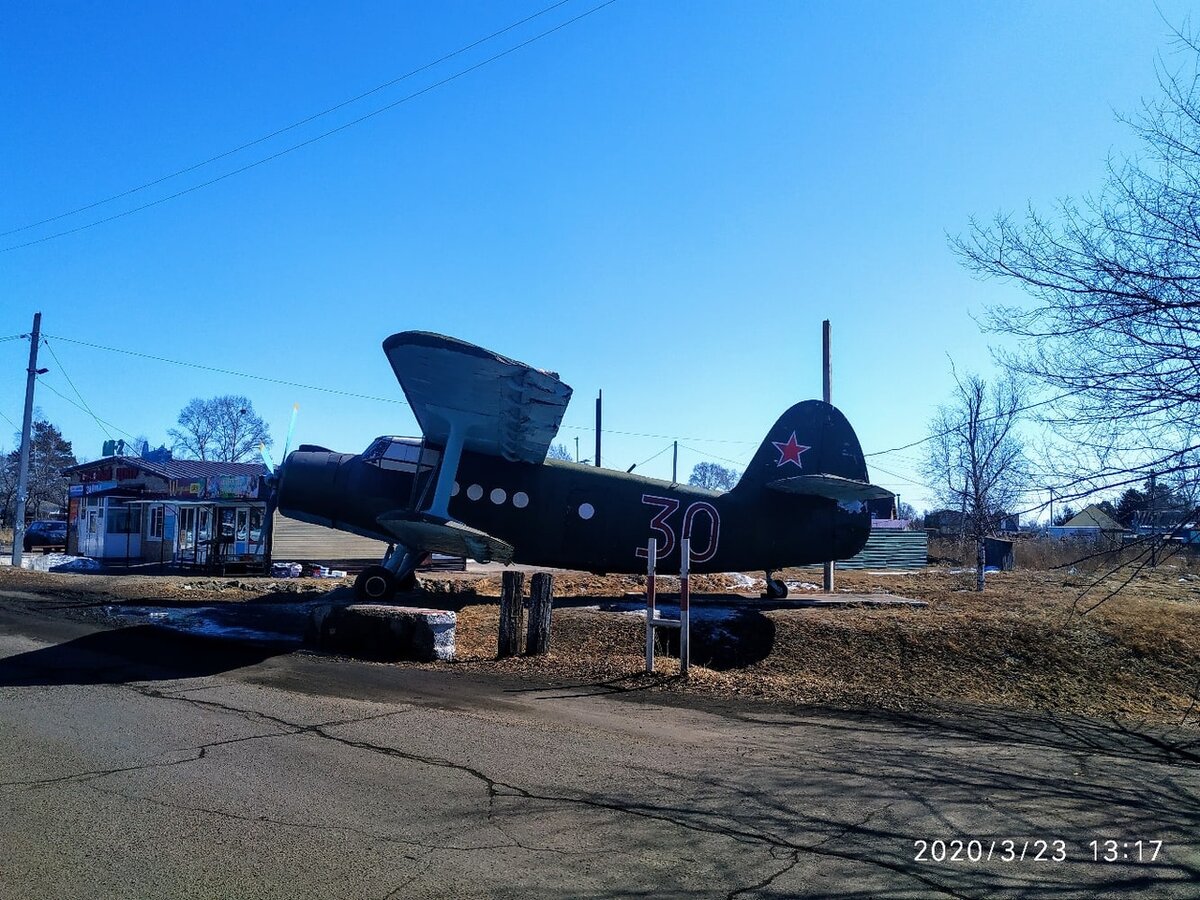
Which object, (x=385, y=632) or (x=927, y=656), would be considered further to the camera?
(x=927, y=656)

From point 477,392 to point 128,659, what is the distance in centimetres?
582

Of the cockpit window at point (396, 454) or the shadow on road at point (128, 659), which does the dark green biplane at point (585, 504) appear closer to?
the cockpit window at point (396, 454)

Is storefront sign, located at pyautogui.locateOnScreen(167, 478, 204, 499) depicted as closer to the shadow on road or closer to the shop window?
the shop window

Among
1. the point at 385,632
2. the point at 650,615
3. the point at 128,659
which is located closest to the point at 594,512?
the point at 385,632

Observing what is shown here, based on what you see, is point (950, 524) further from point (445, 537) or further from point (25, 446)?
point (25, 446)

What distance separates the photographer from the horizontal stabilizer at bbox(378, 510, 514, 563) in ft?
41.7

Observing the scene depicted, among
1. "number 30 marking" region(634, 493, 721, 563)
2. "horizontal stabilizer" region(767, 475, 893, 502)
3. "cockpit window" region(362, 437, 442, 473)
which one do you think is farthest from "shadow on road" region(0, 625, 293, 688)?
"horizontal stabilizer" region(767, 475, 893, 502)

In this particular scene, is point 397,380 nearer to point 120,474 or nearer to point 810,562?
point 810,562

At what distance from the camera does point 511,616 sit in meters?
10.6

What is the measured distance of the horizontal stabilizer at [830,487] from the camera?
15016mm

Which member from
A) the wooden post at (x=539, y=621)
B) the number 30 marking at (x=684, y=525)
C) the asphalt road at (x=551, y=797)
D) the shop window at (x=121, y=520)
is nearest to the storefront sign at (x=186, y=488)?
the shop window at (x=121, y=520)

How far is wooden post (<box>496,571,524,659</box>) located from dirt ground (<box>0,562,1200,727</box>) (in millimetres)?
277

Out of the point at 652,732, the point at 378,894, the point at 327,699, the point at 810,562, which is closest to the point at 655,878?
the point at 378,894

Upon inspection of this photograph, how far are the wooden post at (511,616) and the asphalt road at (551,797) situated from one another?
225cm
